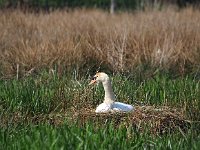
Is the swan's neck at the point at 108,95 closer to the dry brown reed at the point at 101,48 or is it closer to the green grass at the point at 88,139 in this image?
the green grass at the point at 88,139

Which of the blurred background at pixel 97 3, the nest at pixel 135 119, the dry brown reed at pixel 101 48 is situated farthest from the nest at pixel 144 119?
the blurred background at pixel 97 3

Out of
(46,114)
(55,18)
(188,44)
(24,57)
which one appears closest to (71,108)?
(46,114)

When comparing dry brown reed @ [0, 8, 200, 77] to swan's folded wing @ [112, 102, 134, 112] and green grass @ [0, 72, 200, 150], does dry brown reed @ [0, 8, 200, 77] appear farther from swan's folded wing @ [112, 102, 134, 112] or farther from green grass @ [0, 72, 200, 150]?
swan's folded wing @ [112, 102, 134, 112]

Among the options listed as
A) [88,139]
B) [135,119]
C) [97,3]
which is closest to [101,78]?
[135,119]

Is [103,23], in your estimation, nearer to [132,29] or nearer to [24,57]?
[132,29]

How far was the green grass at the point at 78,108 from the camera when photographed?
4.13m

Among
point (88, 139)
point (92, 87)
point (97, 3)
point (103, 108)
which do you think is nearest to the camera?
point (88, 139)

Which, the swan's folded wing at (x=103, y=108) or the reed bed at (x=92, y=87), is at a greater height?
the swan's folded wing at (x=103, y=108)

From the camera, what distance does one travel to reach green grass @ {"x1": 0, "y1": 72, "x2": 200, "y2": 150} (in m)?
4.13

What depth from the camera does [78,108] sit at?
539 centimetres

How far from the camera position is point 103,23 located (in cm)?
1118

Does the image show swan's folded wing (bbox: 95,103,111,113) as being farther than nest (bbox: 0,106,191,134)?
Yes

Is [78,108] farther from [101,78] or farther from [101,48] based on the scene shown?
[101,48]

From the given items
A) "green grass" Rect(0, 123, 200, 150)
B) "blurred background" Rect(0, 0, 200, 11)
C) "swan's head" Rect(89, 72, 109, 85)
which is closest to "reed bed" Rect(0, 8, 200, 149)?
"green grass" Rect(0, 123, 200, 150)
